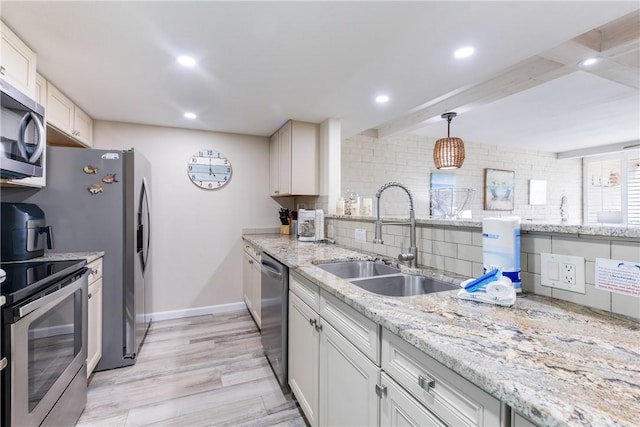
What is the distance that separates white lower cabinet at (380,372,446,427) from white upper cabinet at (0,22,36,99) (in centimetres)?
230

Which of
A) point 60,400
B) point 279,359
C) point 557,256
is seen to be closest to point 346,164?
point 279,359

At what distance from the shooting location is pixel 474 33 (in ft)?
5.09

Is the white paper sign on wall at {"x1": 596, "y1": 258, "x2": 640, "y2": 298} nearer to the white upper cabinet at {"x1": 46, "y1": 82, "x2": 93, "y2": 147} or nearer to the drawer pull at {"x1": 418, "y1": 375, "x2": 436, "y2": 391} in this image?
the drawer pull at {"x1": 418, "y1": 375, "x2": 436, "y2": 391}

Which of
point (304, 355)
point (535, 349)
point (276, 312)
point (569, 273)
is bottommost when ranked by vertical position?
point (304, 355)

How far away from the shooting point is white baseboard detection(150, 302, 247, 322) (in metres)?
3.16

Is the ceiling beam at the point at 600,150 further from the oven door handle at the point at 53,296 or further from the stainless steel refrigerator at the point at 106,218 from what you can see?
the oven door handle at the point at 53,296

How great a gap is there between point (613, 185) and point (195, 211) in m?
7.36

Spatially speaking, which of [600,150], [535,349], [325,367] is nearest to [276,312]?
[325,367]

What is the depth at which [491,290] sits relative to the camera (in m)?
1.02

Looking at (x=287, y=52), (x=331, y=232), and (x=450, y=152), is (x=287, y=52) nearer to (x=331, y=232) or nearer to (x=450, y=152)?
(x=331, y=232)

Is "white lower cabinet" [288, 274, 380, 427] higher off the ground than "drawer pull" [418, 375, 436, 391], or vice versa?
"drawer pull" [418, 375, 436, 391]

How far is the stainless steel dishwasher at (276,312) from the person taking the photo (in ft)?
6.03

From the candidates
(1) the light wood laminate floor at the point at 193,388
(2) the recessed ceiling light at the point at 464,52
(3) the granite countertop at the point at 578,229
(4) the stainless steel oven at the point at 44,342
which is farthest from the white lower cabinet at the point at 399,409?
(2) the recessed ceiling light at the point at 464,52

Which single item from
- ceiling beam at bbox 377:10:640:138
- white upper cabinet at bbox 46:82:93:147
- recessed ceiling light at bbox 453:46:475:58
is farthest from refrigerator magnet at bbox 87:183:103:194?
ceiling beam at bbox 377:10:640:138
